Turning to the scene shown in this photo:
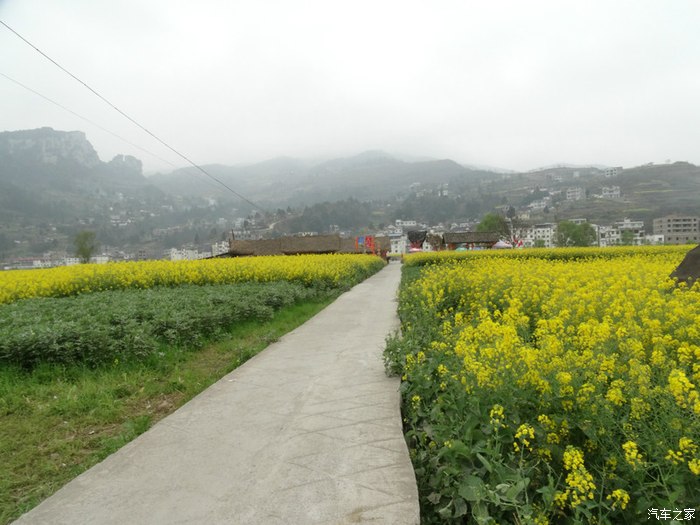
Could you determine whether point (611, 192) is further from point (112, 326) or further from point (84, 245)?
point (112, 326)

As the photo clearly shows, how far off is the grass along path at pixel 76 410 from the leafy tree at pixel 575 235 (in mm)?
88004

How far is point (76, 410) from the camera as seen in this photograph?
159 inches

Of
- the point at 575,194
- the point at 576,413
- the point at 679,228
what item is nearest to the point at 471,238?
the point at 576,413

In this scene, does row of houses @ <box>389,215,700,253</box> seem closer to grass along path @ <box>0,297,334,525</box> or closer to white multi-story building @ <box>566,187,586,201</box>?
white multi-story building @ <box>566,187,586,201</box>

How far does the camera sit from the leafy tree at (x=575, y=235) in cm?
8044

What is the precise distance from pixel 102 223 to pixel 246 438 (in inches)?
5311

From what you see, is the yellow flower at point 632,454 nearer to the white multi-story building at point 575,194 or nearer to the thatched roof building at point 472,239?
the thatched roof building at point 472,239

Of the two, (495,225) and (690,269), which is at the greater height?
(495,225)

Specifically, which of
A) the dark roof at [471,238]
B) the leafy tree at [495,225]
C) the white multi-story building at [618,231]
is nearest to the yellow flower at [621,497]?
the dark roof at [471,238]

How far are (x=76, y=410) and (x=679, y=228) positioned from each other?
13239cm

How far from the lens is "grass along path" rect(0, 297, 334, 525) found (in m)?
3.02

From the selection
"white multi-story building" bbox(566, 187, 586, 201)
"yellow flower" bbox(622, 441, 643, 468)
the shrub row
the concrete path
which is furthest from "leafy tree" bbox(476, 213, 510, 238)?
"white multi-story building" bbox(566, 187, 586, 201)

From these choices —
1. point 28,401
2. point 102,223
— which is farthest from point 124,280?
point 102,223

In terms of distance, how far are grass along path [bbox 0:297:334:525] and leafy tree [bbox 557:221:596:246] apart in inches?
3465
